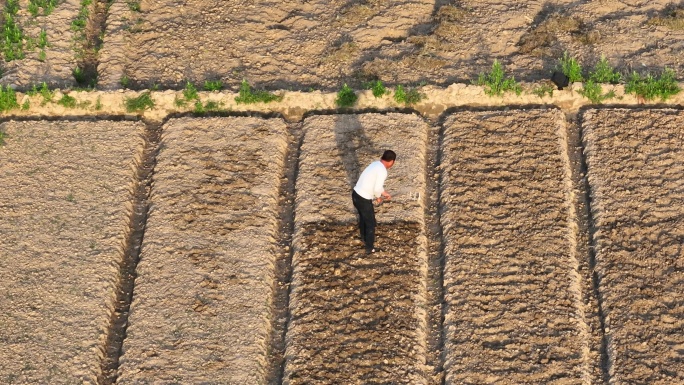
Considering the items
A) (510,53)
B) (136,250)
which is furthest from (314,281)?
(510,53)

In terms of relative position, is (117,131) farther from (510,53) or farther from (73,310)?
(510,53)

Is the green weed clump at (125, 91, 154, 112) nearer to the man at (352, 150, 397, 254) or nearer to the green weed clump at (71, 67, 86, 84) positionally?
the green weed clump at (71, 67, 86, 84)

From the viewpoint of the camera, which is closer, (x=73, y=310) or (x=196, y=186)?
(x=73, y=310)

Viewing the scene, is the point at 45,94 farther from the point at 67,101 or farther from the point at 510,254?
the point at 510,254

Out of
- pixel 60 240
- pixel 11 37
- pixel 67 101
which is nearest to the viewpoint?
pixel 60 240

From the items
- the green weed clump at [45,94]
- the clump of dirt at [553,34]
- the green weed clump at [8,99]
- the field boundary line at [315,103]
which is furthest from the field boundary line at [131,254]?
the clump of dirt at [553,34]

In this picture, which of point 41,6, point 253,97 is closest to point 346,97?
point 253,97
